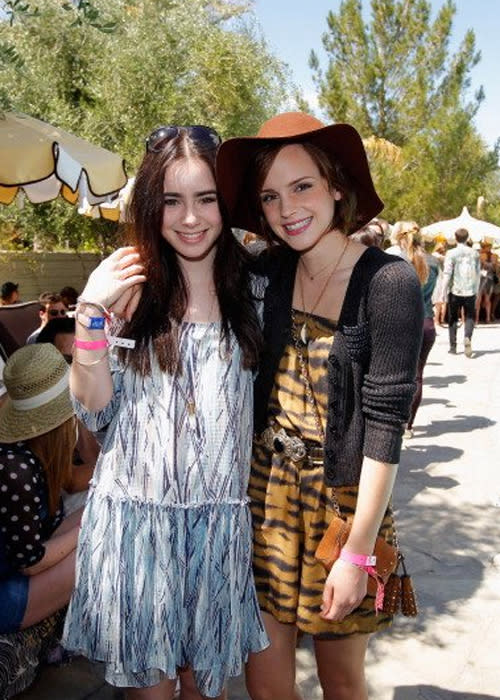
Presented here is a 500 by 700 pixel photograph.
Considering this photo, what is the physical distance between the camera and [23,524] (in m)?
2.37

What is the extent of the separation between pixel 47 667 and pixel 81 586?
1.32 metres

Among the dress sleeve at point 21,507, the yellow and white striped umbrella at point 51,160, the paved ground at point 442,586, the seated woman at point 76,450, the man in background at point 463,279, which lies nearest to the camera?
the dress sleeve at point 21,507

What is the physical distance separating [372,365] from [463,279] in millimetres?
9857

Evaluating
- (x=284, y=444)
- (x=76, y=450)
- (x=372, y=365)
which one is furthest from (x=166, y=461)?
(x=76, y=450)

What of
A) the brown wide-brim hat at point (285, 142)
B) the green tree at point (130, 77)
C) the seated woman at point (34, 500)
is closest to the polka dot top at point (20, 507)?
the seated woman at point (34, 500)

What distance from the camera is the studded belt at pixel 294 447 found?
178 centimetres

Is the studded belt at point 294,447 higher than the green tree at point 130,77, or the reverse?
the green tree at point 130,77

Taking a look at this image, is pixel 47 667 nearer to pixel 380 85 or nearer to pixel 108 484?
pixel 108 484

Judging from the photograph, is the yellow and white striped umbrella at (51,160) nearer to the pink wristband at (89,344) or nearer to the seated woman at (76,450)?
the seated woman at (76,450)

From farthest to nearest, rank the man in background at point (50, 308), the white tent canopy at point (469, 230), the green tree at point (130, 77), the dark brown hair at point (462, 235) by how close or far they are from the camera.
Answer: the white tent canopy at point (469, 230), the green tree at point (130, 77), the dark brown hair at point (462, 235), the man in background at point (50, 308)

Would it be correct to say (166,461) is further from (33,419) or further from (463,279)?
(463,279)

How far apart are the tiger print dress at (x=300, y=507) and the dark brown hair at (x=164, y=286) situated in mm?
139

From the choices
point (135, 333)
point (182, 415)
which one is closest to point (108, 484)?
point (182, 415)

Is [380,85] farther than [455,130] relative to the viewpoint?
Yes
